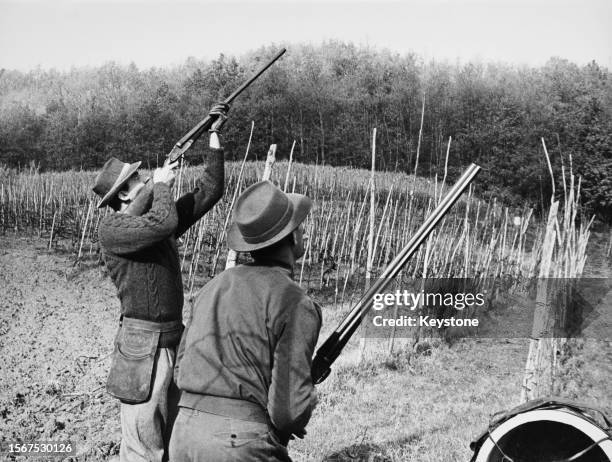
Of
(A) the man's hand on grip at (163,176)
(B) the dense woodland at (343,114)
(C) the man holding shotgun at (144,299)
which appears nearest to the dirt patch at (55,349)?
(C) the man holding shotgun at (144,299)

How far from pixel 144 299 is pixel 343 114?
70.7 ft

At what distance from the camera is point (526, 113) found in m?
24.2

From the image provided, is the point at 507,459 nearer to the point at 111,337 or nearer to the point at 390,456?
the point at 390,456

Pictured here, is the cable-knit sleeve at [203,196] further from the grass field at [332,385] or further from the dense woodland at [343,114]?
the dense woodland at [343,114]

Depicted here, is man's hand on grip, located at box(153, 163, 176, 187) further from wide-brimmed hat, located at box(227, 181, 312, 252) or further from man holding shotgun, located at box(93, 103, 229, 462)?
wide-brimmed hat, located at box(227, 181, 312, 252)

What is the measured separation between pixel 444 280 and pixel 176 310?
22.7ft

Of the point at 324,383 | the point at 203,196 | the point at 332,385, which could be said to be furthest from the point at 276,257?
the point at 324,383

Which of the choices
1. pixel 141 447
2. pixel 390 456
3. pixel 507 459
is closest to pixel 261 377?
pixel 507 459

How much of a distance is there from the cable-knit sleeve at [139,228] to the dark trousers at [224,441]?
934mm

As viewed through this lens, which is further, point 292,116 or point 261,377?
point 292,116

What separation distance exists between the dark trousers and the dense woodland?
12378 millimetres

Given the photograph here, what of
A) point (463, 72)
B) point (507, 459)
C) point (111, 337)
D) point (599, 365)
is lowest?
point (111, 337)

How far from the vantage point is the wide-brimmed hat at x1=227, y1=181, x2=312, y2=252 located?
1809 mm

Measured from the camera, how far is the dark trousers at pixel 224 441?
172cm
